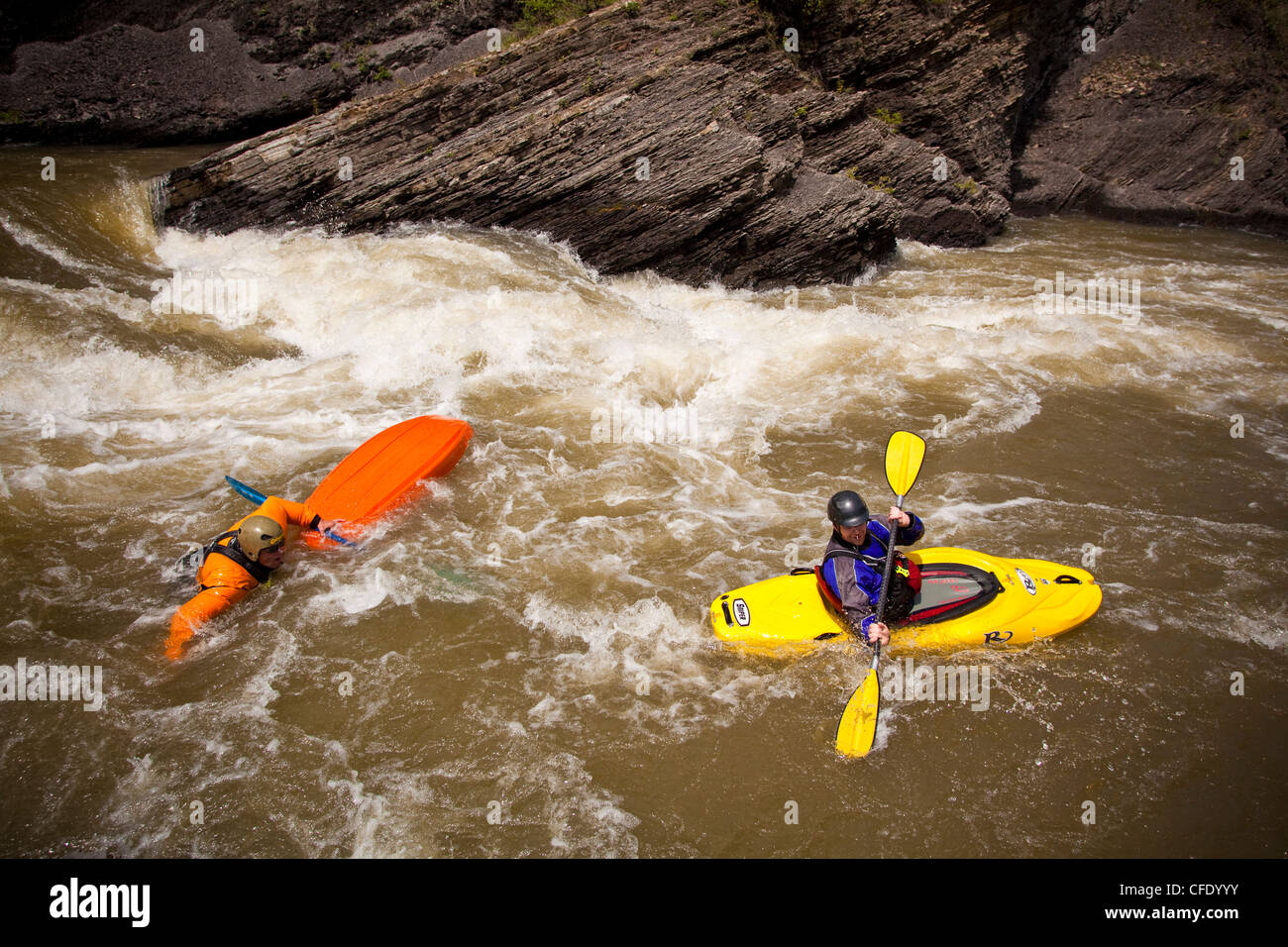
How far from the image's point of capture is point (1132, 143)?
12875 mm

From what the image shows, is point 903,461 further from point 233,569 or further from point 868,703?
point 233,569

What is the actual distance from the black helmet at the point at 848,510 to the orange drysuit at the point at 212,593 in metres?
3.14

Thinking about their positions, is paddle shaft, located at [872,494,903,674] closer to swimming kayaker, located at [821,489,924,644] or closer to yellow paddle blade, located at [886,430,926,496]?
swimming kayaker, located at [821,489,924,644]

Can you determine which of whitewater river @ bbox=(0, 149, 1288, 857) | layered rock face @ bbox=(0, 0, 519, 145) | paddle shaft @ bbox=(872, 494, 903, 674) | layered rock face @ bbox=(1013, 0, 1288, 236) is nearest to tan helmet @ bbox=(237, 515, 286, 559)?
whitewater river @ bbox=(0, 149, 1288, 857)

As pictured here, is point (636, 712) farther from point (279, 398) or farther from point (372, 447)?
point (279, 398)

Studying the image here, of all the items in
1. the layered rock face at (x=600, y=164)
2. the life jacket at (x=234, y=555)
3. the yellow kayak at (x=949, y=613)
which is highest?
the layered rock face at (x=600, y=164)

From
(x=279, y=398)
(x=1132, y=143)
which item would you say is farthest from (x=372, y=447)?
(x=1132, y=143)

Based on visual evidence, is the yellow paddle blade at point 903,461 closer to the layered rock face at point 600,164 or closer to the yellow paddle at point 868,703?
the yellow paddle at point 868,703

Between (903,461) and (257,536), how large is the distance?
361 centimetres

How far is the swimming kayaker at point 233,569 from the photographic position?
3.92m

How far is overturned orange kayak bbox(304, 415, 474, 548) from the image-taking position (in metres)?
4.78

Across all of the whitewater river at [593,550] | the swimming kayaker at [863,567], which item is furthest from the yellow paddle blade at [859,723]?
the swimming kayaker at [863,567]

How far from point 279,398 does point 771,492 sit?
4229 mm

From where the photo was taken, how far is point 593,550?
4.67m
